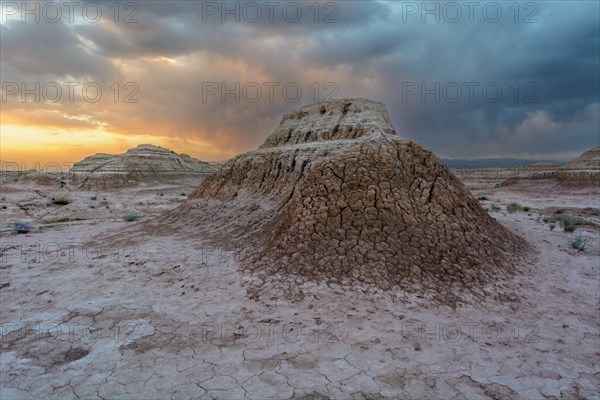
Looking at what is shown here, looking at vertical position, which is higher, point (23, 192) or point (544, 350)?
point (23, 192)

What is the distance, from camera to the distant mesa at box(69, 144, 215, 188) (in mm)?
37531

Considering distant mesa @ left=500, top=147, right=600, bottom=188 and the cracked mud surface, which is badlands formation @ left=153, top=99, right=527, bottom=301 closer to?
the cracked mud surface

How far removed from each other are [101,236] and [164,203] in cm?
1603

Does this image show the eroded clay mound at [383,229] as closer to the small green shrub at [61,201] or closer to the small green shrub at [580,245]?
the small green shrub at [580,245]

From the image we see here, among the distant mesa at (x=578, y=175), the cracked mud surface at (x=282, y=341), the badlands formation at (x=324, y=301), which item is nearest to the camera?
the cracked mud surface at (x=282, y=341)

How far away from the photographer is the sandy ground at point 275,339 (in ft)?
12.5

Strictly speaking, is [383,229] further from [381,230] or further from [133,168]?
[133,168]

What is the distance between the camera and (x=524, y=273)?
7070 mm

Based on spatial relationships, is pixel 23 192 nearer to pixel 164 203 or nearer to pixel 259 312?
pixel 164 203

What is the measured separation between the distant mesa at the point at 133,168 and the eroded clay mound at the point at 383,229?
3367 cm

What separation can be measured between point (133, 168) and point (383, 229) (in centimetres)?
4042

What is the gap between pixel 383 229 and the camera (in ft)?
23.1

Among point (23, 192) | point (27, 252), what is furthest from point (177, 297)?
point (23, 192)

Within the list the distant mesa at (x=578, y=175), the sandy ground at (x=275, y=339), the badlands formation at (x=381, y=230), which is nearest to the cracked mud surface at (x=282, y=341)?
the sandy ground at (x=275, y=339)
